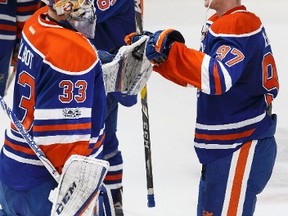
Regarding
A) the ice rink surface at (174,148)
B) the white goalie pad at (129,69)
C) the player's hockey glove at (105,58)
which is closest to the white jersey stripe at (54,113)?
the white goalie pad at (129,69)

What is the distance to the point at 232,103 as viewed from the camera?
3.05 m

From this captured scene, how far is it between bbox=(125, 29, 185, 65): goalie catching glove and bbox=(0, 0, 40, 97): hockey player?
987 millimetres

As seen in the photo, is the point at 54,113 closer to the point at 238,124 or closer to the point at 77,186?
the point at 77,186

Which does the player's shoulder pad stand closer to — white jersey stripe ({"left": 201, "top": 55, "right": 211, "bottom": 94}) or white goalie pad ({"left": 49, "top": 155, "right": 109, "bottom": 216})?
white jersey stripe ({"left": 201, "top": 55, "right": 211, "bottom": 94})

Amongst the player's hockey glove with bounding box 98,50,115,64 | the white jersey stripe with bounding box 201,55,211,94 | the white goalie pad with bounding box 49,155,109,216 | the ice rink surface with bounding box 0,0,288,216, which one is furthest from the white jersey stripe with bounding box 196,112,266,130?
the ice rink surface with bounding box 0,0,288,216

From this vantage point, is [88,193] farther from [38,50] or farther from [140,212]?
[140,212]

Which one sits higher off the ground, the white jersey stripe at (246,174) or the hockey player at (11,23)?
the hockey player at (11,23)

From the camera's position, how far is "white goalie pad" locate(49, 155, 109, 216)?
2.52m

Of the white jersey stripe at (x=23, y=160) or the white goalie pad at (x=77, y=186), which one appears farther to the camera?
the white jersey stripe at (x=23, y=160)

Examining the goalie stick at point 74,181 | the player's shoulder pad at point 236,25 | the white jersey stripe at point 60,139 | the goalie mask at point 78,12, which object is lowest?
the goalie stick at point 74,181

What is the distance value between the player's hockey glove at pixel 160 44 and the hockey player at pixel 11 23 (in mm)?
994

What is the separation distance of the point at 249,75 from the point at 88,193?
2.35 ft

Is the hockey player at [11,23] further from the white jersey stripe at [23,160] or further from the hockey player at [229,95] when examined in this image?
the white jersey stripe at [23,160]

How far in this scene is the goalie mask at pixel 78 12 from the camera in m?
2.58
